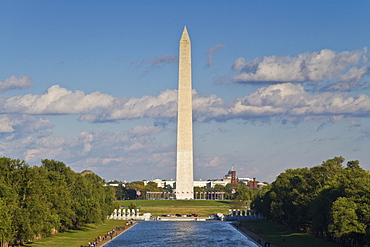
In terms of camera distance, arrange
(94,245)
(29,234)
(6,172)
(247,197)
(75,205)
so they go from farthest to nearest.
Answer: (247,197)
(75,205)
(94,245)
(6,172)
(29,234)

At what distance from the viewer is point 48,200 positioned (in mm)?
82938

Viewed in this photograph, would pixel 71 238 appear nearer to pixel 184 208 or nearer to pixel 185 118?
pixel 185 118

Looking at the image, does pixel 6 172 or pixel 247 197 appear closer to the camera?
pixel 6 172

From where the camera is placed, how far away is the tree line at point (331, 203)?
64188mm

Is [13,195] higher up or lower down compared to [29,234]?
higher up

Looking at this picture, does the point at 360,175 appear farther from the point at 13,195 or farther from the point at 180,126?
the point at 180,126

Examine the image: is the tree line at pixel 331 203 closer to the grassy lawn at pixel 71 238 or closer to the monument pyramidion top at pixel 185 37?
the grassy lawn at pixel 71 238

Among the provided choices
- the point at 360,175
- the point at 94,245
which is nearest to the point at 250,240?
the point at 360,175

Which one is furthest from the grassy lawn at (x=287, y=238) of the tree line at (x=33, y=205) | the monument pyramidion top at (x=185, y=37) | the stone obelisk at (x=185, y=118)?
the monument pyramidion top at (x=185, y=37)

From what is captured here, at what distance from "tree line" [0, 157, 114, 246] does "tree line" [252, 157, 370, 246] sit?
30370 mm

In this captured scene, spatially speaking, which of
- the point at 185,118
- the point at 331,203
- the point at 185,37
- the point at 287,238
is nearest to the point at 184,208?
the point at 185,118

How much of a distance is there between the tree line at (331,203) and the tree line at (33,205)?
3037 cm

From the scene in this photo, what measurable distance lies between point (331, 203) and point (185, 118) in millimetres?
86718

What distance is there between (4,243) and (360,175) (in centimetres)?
4333
